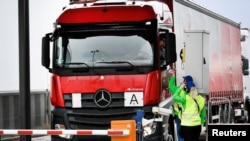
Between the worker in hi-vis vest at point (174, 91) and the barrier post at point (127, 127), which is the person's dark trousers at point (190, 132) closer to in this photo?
the worker in hi-vis vest at point (174, 91)

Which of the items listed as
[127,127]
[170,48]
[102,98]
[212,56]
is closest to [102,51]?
[102,98]

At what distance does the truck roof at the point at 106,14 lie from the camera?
11.6m

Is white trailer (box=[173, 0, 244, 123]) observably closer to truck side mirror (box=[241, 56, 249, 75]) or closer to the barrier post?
truck side mirror (box=[241, 56, 249, 75])

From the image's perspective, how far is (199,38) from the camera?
15.5 meters

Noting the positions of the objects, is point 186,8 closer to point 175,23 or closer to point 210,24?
point 175,23

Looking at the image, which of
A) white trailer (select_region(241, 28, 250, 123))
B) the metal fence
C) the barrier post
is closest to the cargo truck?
the barrier post

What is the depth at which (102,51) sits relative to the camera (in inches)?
452

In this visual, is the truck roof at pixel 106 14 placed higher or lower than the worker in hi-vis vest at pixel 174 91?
higher

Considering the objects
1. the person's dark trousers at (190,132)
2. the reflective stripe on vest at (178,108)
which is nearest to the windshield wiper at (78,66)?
the reflective stripe on vest at (178,108)

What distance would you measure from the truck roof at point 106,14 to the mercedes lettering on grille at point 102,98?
1.43 m

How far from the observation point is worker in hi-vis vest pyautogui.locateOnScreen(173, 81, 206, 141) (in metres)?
11.8

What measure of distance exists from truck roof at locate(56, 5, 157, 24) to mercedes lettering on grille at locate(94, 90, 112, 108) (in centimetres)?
143

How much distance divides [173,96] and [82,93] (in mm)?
1794

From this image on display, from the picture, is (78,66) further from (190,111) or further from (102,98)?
(190,111)
